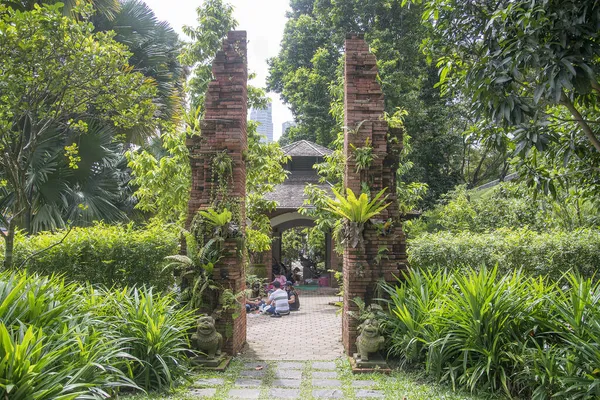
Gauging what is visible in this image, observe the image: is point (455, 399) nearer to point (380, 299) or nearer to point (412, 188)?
point (380, 299)

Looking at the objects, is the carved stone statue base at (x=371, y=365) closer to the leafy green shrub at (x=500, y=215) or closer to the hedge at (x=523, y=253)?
the hedge at (x=523, y=253)

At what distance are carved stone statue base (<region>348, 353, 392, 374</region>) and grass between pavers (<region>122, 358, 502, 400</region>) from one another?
9 cm

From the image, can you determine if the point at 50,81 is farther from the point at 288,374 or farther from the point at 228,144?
the point at 288,374

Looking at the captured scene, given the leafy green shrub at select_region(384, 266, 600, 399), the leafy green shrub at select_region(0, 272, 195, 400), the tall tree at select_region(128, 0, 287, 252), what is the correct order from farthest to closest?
the tall tree at select_region(128, 0, 287, 252) → the leafy green shrub at select_region(384, 266, 600, 399) → the leafy green shrub at select_region(0, 272, 195, 400)

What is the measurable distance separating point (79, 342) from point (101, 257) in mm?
3340

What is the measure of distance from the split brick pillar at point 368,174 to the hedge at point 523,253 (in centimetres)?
88

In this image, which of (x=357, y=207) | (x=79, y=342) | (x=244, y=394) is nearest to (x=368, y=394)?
(x=244, y=394)

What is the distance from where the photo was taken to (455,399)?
15.0ft

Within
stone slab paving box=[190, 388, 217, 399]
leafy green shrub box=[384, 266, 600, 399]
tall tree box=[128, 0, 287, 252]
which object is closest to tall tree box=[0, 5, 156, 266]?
tall tree box=[128, 0, 287, 252]

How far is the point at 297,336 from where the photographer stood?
8.02 metres

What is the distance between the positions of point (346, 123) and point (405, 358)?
11.4 feet

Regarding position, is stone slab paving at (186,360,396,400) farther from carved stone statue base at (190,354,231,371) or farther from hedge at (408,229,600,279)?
hedge at (408,229,600,279)

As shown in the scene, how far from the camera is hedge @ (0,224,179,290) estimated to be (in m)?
6.85

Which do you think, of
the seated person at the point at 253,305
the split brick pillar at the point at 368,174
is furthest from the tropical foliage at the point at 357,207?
the seated person at the point at 253,305
